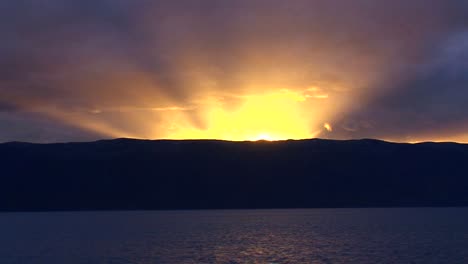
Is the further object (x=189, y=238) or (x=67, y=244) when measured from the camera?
(x=189, y=238)

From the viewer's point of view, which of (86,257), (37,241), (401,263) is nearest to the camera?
(401,263)

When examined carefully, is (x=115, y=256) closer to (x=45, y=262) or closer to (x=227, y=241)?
(x=45, y=262)

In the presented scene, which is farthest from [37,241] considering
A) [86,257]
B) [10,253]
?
[86,257]

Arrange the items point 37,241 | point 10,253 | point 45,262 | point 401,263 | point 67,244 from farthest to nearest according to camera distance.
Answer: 1. point 37,241
2. point 67,244
3. point 10,253
4. point 45,262
5. point 401,263

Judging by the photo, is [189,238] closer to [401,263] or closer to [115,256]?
[115,256]

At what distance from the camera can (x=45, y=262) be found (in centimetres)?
6450

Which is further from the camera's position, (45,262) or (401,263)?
(45,262)

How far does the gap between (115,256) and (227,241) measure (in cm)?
2363

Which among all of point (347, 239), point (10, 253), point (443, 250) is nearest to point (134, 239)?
point (10, 253)

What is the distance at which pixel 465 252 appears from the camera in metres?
70.4

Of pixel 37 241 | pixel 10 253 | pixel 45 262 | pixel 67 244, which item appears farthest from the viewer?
pixel 37 241

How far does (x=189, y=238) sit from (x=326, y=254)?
3271cm

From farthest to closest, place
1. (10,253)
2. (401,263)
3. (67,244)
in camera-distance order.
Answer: (67,244)
(10,253)
(401,263)

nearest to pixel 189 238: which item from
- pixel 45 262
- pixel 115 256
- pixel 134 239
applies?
pixel 134 239
